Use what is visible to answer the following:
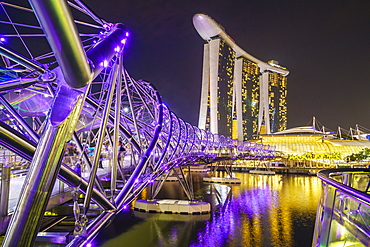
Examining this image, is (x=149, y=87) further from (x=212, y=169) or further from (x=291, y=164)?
(x=291, y=164)

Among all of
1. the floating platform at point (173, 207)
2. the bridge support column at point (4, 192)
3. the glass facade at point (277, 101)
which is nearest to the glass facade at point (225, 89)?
the glass facade at point (277, 101)

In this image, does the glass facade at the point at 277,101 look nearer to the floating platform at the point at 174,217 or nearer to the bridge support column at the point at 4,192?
the floating platform at the point at 174,217

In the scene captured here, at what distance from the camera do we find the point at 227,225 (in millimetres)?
19938

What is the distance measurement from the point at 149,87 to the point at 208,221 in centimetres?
1245

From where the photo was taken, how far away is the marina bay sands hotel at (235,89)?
90.4 m

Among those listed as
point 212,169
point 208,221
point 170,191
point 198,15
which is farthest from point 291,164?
point 198,15

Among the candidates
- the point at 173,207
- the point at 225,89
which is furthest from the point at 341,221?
the point at 225,89

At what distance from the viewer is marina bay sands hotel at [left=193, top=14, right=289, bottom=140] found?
3558 inches

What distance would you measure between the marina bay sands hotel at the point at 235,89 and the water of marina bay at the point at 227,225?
58.0 metres

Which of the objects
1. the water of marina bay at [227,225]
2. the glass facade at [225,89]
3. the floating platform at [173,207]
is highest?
the glass facade at [225,89]

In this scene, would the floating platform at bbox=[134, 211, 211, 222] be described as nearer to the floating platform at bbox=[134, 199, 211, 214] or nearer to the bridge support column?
the floating platform at bbox=[134, 199, 211, 214]

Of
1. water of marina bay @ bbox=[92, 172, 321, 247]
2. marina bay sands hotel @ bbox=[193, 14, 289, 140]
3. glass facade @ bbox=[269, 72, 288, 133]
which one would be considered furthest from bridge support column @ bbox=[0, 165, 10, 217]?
glass facade @ bbox=[269, 72, 288, 133]

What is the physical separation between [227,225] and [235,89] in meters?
97.1

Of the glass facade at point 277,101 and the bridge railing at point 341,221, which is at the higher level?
the glass facade at point 277,101
